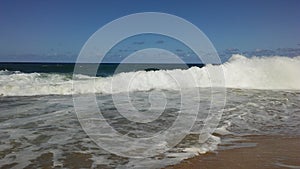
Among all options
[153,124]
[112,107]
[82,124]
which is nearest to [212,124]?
[153,124]

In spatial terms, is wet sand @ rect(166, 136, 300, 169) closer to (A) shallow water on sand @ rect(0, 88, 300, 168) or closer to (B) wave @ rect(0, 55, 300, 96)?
(A) shallow water on sand @ rect(0, 88, 300, 168)

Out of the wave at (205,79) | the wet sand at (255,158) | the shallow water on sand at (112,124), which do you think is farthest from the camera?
the wave at (205,79)

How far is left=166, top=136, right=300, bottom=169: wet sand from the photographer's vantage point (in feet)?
15.1

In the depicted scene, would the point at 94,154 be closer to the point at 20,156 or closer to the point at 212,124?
the point at 20,156

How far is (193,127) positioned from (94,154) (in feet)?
9.33

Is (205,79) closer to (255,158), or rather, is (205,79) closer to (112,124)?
(112,124)

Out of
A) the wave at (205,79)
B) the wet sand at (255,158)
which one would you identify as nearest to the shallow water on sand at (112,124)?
the wet sand at (255,158)

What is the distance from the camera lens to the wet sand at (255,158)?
15.1 feet

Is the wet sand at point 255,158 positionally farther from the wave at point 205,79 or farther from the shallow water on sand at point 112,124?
the wave at point 205,79

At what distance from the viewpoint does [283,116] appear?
346 inches

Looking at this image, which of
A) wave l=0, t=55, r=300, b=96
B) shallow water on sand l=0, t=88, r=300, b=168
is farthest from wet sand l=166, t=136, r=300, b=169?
wave l=0, t=55, r=300, b=96

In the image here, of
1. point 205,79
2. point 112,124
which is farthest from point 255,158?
point 205,79

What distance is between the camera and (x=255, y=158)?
4.96 meters

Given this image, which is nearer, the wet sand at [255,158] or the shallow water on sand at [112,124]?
the wet sand at [255,158]
